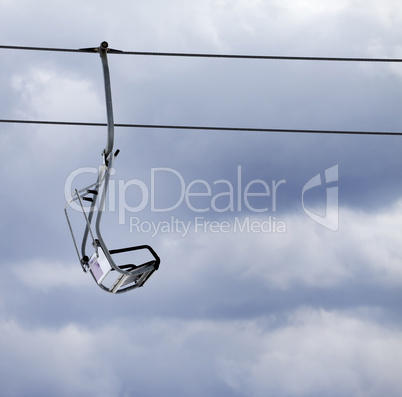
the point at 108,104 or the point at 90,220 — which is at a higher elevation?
the point at 108,104

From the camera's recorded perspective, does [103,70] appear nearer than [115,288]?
Yes

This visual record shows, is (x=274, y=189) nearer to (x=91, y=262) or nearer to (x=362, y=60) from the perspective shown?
(x=362, y=60)

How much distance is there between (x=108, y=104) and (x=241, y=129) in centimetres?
209

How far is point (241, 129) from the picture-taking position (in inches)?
373

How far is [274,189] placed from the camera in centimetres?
1345

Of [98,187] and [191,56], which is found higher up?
[191,56]

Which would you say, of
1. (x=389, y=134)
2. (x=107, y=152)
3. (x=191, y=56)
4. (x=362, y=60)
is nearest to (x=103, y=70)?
(x=107, y=152)

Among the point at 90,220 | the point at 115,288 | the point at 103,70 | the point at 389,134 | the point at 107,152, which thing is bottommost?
the point at 115,288

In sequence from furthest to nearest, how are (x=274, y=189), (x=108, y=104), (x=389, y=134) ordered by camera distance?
(x=274, y=189), (x=389, y=134), (x=108, y=104)

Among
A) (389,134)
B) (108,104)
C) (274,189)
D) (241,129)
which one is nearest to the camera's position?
(108,104)

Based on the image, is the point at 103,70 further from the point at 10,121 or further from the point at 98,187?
the point at 10,121

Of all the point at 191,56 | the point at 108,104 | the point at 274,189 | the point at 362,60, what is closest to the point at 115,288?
the point at 108,104

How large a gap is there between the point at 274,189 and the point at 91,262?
5633mm

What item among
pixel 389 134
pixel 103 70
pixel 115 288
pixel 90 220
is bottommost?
pixel 115 288
